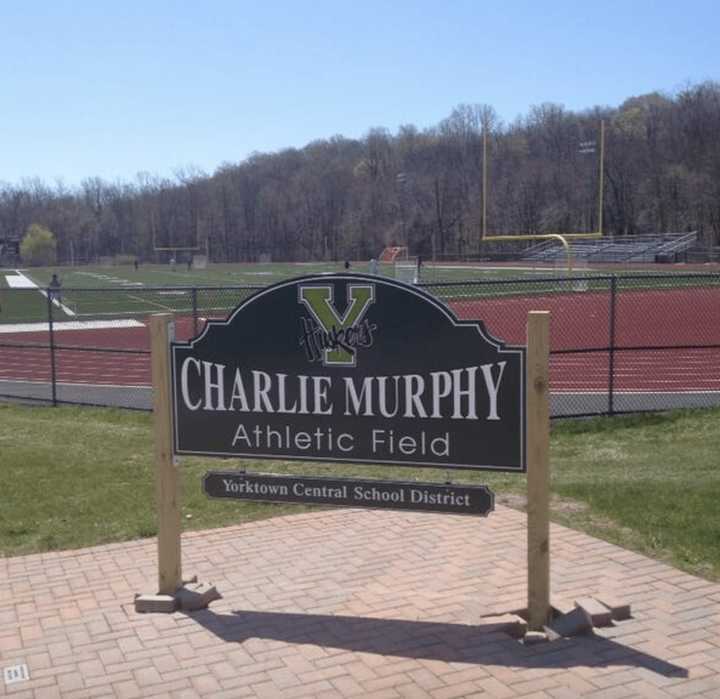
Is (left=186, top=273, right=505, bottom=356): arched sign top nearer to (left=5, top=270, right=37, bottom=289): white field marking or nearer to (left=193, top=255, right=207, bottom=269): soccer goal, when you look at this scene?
(left=5, top=270, right=37, bottom=289): white field marking

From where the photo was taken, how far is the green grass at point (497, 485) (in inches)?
263

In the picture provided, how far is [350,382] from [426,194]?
9823 cm

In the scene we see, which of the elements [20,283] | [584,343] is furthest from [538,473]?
[20,283]

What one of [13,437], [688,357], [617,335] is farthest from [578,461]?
[617,335]

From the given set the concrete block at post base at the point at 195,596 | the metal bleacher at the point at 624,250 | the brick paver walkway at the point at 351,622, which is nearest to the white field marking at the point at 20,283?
the metal bleacher at the point at 624,250

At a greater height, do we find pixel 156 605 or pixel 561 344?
pixel 156 605

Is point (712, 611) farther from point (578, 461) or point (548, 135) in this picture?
point (548, 135)

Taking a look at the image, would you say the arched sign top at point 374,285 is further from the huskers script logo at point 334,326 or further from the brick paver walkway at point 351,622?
the brick paver walkway at point 351,622

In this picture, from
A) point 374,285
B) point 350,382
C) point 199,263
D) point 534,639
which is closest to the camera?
point 534,639

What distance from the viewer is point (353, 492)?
523cm

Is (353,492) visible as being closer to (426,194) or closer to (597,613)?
(597,613)

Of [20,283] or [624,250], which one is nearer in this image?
[624,250]

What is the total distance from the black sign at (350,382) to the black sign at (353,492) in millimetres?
129

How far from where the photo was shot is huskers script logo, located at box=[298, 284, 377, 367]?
16.8ft
